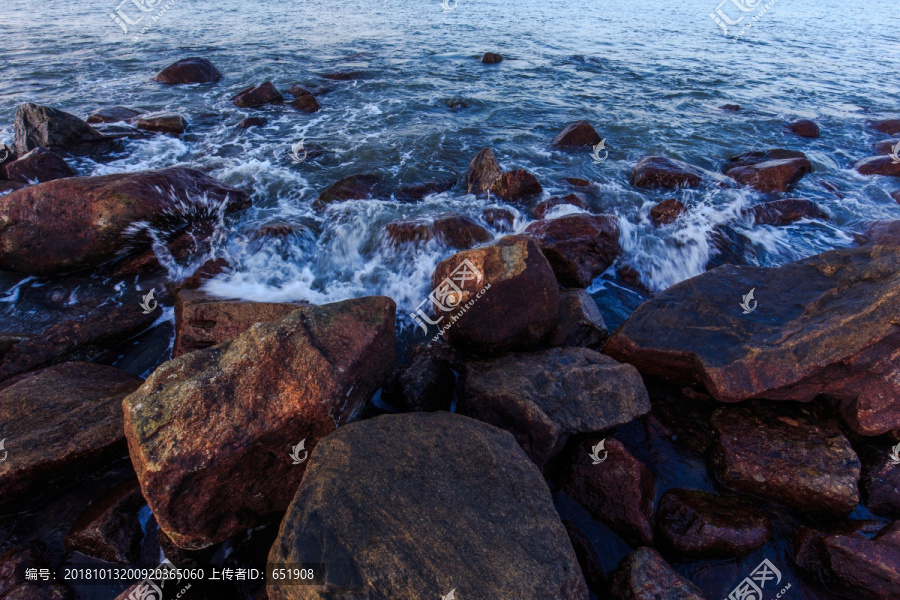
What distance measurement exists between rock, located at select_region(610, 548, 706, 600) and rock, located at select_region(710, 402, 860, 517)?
111 cm

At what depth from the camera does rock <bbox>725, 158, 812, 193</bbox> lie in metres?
7.65

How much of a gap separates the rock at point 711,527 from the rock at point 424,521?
104 cm

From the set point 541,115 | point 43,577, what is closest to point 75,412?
point 43,577

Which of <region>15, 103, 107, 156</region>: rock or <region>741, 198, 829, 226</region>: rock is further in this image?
<region>15, 103, 107, 156</region>: rock

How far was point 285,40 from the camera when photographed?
635 inches

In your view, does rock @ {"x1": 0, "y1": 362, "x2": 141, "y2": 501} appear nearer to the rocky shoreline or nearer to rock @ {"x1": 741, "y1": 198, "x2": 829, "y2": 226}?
the rocky shoreline

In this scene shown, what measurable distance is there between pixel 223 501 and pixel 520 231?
4973 mm

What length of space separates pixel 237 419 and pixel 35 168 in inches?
283

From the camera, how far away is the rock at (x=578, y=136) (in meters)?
9.13

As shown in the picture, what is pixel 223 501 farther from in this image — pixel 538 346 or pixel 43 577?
pixel 538 346

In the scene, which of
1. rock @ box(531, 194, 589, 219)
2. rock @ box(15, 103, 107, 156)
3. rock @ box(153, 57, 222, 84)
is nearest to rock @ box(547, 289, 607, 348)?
rock @ box(531, 194, 589, 219)

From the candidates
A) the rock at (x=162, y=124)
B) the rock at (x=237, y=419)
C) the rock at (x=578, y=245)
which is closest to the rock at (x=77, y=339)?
the rock at (x=237, y=419)

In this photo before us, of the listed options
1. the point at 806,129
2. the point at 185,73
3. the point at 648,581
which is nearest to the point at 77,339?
the point at 648,581

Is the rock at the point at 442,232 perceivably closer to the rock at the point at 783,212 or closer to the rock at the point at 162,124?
the rock at the point at 783,212
